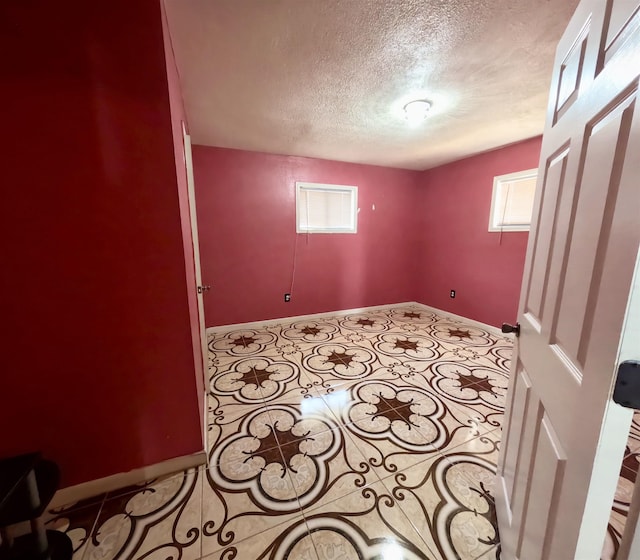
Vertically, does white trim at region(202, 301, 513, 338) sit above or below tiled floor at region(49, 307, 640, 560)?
above

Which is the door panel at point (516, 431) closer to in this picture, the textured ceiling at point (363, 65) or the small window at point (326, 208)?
the textured ceiling at point (363, 65)

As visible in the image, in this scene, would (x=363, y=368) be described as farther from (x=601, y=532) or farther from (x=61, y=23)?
(x=61, y=23)

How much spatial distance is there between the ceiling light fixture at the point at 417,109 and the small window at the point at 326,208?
1608 mm

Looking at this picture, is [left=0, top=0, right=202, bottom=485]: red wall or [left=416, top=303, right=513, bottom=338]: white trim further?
[left=416, top=303, right=513, bottom=338]: white trim

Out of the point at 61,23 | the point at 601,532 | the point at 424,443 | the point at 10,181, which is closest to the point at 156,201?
the point at 10,181

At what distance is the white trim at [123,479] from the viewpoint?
1267mm

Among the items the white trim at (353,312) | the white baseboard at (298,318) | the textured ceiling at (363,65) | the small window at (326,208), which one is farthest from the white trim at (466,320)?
the textured ceiling at (363,65)

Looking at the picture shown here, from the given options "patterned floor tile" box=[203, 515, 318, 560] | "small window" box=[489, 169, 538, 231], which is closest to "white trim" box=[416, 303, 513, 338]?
"small window" box=[489, 169, 538, 231]

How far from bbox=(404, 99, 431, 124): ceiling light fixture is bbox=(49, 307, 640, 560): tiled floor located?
7.17ft

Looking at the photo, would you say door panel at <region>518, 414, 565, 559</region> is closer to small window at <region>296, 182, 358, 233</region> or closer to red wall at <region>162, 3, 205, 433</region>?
red wall at <region>162, 3, 205, 433</region>

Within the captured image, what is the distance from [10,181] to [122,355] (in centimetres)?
81

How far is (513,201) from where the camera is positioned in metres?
3.05

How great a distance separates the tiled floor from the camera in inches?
43.4

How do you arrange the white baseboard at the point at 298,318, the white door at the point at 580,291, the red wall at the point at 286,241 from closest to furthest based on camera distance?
the white door at the point at 580,291 → the red wall at the point at 286,241 → the white baseboard at the point at 298,318
